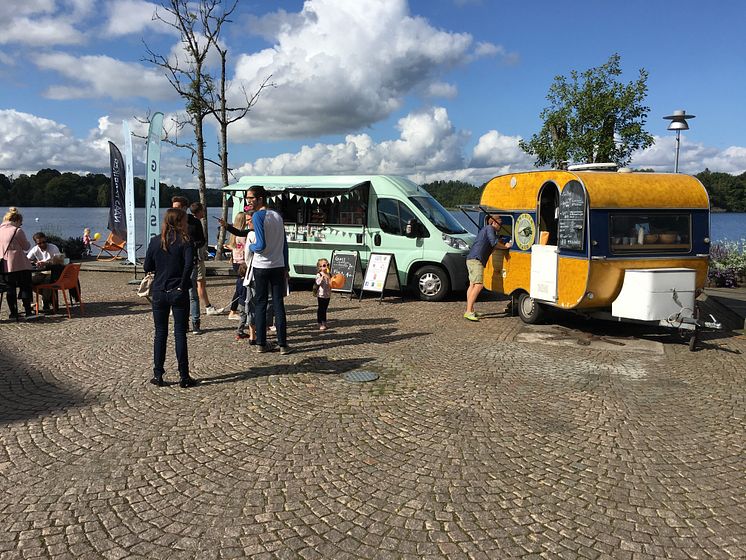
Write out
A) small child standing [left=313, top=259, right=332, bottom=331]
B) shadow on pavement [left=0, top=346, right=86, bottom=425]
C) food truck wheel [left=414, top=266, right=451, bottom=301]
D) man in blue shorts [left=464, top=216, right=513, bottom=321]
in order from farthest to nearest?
1. food truck wheel [left=414, top=266, right=451, bottom=301]
2. man in blue shorts [left=464, top=216, right=513, bottom=321]
3. small child standing [left=313, top=259, right=332, bottom=331]
4. shadow on pavement [left=0, top=346, right=86, bottom=425]

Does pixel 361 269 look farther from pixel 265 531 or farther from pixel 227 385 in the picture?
pixel 265 531

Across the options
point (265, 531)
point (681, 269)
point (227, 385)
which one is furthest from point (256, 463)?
point (681, 269)

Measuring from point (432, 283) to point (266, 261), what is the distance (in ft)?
16.7

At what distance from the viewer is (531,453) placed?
421cm

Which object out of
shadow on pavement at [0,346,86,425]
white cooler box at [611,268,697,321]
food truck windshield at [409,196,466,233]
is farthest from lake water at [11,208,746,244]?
shadow on pavement at [0,346,86,425]

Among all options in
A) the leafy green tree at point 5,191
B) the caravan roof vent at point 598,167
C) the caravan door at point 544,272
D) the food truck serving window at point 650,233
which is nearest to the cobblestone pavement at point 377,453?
the caravan door at point 544,272

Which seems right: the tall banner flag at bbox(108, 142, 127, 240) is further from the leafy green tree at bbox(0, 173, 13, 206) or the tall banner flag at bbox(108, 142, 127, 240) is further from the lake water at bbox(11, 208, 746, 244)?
the leafy green tree at bbox(0, 173, 13, 206)

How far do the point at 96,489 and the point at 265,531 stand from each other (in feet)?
4.18

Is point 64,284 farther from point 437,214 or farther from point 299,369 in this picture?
point 437,214

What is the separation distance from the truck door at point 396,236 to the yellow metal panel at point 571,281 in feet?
12.3

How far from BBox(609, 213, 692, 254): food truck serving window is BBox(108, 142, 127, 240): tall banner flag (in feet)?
50.7

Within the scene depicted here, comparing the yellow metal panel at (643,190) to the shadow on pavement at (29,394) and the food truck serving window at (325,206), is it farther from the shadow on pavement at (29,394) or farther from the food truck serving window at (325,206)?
the shadow on pavement at (29,394)

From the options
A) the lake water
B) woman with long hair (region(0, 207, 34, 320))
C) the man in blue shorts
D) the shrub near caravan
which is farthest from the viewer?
the lake water

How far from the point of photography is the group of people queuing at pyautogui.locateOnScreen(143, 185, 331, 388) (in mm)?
5539
